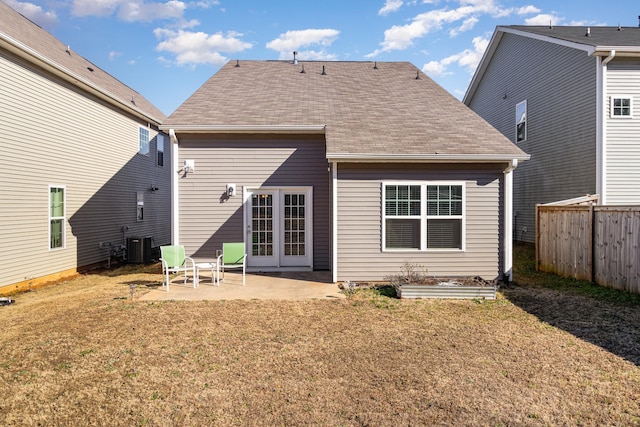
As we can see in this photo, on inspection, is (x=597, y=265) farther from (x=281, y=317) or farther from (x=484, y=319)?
(x=281, y=317)

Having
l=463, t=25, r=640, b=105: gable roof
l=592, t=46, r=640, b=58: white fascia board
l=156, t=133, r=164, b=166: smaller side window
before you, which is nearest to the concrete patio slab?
l=156, t=133, r=164, b=166: smaller side window

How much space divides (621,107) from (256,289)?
11.8 meters

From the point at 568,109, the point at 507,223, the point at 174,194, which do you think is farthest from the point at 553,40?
the point at 174,194

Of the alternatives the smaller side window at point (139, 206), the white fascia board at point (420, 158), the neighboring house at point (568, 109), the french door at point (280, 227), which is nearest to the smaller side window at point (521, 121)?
the neighboring house at point (568, 109)

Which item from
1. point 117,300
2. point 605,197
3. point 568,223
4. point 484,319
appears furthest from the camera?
point 605,197

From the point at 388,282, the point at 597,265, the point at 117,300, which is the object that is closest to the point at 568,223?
the point at 597,265

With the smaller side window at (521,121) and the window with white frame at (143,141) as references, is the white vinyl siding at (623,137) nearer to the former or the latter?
the smaller side window at (521,121)

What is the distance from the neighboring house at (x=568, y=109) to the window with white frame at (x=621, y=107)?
25 millimetres

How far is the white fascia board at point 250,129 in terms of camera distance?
31.6 feet

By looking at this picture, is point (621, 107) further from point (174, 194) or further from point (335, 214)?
point (174, 194)

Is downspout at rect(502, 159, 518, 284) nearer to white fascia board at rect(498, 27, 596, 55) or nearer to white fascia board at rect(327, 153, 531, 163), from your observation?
white fascia board at rect(327, 153, 531, 163)

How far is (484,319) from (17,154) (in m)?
9.86

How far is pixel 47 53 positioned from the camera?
32.0ft

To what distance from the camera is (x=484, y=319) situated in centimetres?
618
